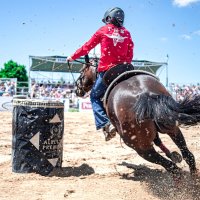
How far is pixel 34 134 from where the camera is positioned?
181 inches

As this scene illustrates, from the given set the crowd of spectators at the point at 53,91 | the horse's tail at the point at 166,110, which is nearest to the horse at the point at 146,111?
the horse's tail at the point at 166,110

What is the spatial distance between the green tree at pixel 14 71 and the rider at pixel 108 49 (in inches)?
2076

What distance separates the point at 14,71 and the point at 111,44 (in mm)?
53846

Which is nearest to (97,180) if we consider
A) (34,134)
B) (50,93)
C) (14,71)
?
(34,134)

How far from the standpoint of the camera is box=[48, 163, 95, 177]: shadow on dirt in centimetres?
476

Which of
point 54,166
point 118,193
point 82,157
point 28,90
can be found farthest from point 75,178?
point 28,90

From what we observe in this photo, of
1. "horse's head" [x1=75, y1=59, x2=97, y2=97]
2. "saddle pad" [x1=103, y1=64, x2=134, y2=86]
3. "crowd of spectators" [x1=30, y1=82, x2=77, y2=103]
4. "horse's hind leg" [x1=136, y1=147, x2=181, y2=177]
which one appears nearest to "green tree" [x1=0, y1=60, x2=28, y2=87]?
"crowd of spectators" [x1=30, y1=82, x2=77, y2=103]

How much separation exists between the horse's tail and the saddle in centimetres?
62

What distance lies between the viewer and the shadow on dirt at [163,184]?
3879mm

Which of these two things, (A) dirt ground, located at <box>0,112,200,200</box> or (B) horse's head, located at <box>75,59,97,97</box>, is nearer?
(A) dirt ground, located at <box>0,112,200,200</box>

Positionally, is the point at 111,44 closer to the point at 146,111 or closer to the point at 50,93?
the point at 146,111

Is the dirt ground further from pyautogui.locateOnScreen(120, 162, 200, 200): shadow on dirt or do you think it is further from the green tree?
the green tree

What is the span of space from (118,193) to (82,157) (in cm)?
212

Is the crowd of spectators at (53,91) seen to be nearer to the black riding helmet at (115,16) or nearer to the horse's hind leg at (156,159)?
the black riding helmet at (115,16)
